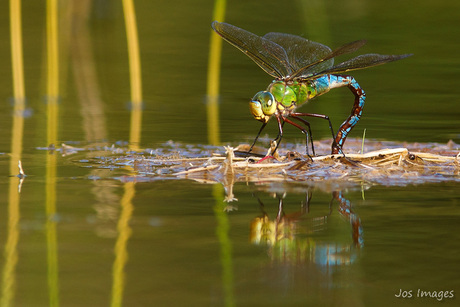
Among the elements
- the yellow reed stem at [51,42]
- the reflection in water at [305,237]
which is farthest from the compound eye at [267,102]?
the yellow reed stem at [51,42]

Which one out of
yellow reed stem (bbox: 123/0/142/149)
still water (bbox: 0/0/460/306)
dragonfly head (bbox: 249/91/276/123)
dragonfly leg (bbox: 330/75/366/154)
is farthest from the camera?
yellow reed stem (bbox: 123/0/142/149)

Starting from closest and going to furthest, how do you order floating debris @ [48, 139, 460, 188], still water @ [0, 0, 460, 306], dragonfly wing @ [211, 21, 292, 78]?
1. still water @ [0, 0, 460, 306]
2. floating debris @ [48, 139, 460, 188]
3. dragonfly wing @ [211, 21, 292, 78]

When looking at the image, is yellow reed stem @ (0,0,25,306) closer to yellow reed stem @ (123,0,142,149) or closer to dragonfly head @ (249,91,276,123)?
yellow reed stem @ (123,0,142,149)

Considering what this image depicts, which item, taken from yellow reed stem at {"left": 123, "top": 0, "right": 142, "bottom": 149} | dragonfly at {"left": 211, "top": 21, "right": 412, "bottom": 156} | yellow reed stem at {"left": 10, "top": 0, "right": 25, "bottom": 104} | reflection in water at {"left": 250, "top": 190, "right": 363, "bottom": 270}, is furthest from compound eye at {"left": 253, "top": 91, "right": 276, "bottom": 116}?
yellow reed stem at {"left": 10, "top": 0, "right": 25, "bottom": 104}

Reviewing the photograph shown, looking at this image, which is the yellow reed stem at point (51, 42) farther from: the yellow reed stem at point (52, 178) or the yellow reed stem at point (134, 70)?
the yellow reed stem at point (134, 70)

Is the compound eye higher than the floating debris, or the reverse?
the compound eye

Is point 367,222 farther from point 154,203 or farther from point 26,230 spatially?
point 26,230

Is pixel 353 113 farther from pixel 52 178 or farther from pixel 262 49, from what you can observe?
pixel 52 178
